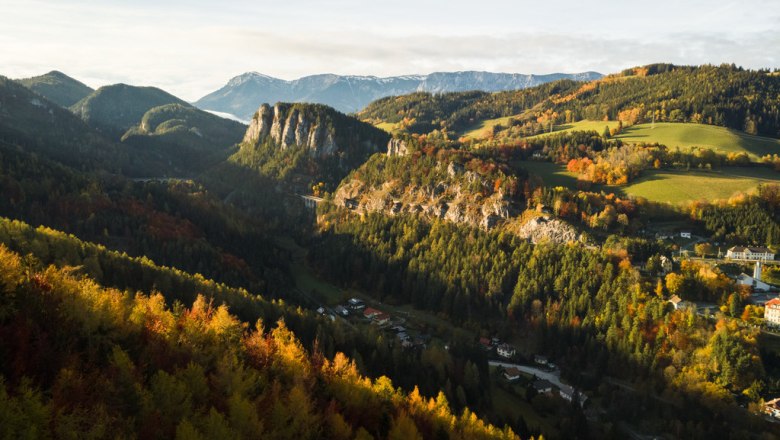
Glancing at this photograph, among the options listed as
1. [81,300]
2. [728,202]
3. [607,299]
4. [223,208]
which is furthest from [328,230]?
[81,300]

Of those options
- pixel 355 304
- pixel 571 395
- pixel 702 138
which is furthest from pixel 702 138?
pixel 571 395

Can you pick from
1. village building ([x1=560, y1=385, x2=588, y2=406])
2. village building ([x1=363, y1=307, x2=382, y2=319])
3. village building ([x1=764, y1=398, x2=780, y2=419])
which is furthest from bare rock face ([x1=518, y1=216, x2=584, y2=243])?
village building ([x1=764, y1=398, x2=780, y2=419])

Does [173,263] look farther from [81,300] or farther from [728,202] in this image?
[728,202]

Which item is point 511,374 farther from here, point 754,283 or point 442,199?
point 442,199

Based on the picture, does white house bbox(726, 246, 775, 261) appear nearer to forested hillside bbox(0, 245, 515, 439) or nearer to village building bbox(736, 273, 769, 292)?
village building bbox(736, 273, 769, 292)

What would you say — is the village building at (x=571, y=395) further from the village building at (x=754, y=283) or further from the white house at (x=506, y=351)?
the village building at (x=754, y=283)

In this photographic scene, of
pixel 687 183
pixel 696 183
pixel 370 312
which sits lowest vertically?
pixel 370 312
